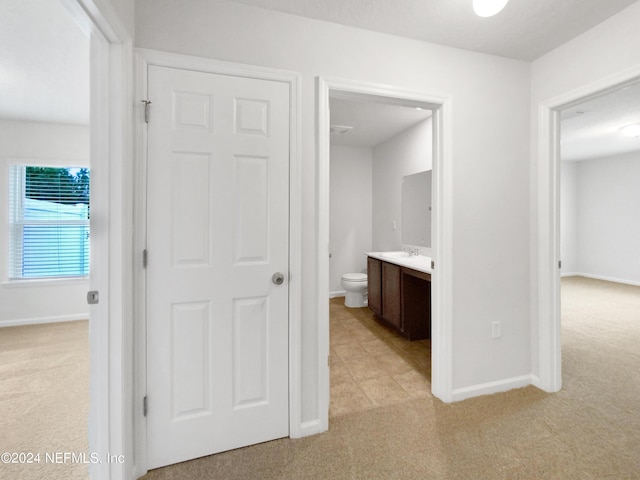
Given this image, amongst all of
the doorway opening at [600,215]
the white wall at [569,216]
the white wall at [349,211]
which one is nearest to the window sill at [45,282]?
the white wall at [349,211]

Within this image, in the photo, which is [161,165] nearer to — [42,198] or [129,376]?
[129,376]

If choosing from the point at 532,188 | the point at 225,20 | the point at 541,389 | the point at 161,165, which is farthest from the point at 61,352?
the point at 532,188

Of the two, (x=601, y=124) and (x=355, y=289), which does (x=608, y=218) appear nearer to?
(x=601, y=124)

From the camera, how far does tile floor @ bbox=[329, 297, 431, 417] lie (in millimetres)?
2049

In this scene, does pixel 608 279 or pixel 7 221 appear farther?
pixel 608 279

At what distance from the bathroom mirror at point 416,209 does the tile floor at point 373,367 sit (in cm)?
119

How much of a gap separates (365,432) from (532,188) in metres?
2.05

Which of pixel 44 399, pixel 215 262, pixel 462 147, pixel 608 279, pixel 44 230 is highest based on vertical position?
pixel 462 147

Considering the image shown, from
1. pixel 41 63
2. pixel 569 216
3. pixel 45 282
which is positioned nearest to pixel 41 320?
pixel 45 282

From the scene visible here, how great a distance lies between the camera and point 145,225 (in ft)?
4.75

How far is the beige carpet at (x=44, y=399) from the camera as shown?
1.49 meters

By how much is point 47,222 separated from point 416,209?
4.63m

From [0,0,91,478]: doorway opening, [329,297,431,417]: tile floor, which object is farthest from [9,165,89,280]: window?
[329,297,431,417]: tile floor

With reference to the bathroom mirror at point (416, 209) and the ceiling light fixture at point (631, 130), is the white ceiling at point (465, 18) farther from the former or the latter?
the ceiling light fixture at point (631, 130)
